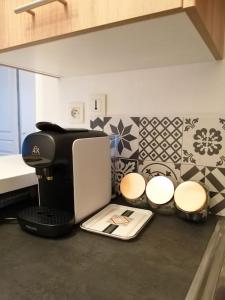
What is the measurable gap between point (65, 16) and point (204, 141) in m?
0.55

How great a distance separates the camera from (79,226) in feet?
2.17

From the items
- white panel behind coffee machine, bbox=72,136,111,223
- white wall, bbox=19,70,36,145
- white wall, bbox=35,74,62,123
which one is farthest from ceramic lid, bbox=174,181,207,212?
white wall, bbox=19,70,36,145

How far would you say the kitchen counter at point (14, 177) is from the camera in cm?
70

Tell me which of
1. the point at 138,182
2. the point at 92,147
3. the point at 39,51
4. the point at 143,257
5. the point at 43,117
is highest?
the point at 39,51

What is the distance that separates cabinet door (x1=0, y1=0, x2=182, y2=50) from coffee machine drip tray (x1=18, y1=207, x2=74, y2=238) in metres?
0.46

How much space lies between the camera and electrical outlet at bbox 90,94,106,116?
3.13ft

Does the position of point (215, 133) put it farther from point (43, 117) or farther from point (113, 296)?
point (43, 117)

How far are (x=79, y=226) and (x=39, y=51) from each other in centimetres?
52

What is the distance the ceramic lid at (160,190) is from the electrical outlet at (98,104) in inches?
13.9

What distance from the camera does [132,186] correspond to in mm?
826

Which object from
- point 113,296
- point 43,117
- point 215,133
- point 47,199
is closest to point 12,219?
point 47,199

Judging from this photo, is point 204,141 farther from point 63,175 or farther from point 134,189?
point 63,175

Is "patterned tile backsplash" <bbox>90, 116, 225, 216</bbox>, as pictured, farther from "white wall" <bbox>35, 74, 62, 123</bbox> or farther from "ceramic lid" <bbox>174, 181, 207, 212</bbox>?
"white wall" <bbox>35, 74, 62, 123</bbox>

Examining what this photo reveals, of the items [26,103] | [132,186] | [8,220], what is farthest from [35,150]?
[26,103]
